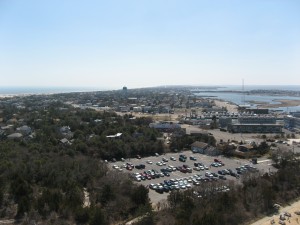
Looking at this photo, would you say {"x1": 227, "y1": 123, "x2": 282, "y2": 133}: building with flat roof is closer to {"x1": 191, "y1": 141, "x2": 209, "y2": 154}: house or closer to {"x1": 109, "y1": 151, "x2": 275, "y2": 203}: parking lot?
{"x1": 191, "y1": 141, "x2": 209, "y2": 154}: house

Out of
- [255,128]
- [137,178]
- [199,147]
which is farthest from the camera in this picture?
[255,128]

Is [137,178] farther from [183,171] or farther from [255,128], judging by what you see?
[255,128]

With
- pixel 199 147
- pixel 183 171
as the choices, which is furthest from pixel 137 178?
pixel 199 147

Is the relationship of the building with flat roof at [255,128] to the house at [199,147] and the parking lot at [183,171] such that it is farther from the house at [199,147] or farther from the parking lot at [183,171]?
the parking lot at [183,171]

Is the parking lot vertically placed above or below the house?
below

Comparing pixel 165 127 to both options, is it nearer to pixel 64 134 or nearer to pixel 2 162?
pixel 64 134

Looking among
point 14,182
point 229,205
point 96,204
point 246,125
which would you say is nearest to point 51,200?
point 96,204

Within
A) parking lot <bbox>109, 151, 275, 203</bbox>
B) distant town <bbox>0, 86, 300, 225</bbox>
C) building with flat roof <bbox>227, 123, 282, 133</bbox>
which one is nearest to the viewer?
distant town <bbox>0, 86, 300, 225</bbox>

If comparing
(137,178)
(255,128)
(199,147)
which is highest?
(199,147)

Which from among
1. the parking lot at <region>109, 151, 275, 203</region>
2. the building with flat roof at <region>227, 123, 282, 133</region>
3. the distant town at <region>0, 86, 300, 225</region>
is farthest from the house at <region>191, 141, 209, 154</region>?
the building with flat roof at <region>227, 123, 282, 133</region>
